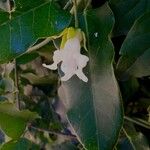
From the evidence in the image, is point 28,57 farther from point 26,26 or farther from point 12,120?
point 26,26

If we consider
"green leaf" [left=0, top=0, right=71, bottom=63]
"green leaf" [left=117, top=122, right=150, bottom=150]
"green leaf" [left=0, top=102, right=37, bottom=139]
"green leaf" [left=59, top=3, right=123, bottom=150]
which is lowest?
"green leaf" [left=117, top=122, right=150, bottom=150]

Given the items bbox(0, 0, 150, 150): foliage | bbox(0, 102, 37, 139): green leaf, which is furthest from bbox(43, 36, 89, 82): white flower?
bbox(0, 102, 37, 139): green leaf

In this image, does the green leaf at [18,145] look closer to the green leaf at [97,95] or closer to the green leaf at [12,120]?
the green leaf at [12,120]

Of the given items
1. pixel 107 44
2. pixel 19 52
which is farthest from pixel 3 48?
pixel 107 44

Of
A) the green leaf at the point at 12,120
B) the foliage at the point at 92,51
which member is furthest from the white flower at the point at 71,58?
the green leaf at the point at 12,120

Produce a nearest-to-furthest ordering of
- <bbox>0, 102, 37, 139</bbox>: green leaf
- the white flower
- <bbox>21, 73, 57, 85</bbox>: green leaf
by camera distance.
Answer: the white flower
<bbox>0, 102, 37, 139</bbox>: green leaf
<bbox>21, 73, 57, 85</bbox>: green leaf

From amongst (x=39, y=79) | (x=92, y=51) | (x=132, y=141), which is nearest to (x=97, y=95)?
Result: (x=92, y=51)

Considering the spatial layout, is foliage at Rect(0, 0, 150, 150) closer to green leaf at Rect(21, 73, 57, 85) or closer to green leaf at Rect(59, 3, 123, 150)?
green leaf at Rect(59, 3, 123, 150)
